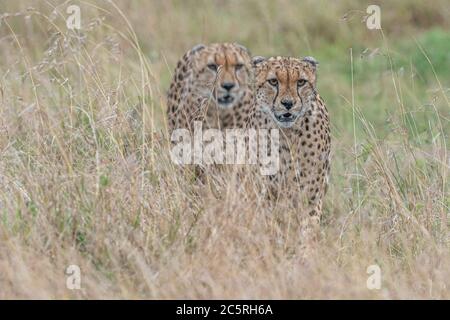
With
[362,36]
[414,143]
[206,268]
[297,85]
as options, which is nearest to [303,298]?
[206,268]

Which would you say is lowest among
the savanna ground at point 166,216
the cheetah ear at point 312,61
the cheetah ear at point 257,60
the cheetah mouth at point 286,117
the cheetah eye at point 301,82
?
the savanna ground at point 166,216

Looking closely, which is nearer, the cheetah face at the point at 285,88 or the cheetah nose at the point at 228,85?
the cheetah face at the point at 285,88

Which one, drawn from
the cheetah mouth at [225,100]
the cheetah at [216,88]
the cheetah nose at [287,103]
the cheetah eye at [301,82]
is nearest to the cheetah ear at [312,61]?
the cheetah eye at [301,82]

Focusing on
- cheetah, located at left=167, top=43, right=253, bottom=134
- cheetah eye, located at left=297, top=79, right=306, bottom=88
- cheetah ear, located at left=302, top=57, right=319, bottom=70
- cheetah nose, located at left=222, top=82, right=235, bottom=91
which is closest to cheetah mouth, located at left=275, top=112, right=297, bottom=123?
cheetah eye, located at left=297, top=79, right=306, bottom=88

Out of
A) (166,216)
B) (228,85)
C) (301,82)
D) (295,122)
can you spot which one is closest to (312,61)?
(301,82)

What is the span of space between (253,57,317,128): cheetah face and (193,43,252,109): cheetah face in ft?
2.12

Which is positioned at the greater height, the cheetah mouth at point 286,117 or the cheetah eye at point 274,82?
the cheetah eye at point 274,82

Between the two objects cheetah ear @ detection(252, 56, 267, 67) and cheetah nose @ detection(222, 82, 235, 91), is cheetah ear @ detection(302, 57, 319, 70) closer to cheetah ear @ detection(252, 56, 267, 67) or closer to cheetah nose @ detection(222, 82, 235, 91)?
cheetah ear @ detection(252, 56, 267, 67)

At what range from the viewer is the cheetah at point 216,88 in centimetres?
678

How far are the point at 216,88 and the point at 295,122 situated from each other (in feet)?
2.82

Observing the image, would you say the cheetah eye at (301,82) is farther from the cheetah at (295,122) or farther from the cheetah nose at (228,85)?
the cheetah nose at (228,85)

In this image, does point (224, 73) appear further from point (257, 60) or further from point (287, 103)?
point (287, 103)

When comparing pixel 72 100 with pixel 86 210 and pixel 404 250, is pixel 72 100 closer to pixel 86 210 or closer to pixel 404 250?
pixel 86 210

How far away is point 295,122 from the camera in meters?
6.02
